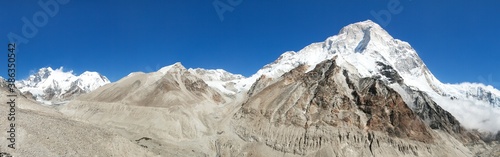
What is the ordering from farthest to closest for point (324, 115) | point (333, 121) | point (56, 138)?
point (324, 115)
point (333, 121)
point (56, 138)

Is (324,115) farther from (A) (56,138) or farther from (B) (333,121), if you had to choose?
(A) (56,138)

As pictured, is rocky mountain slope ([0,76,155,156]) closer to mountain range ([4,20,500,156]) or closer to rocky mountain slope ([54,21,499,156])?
rocky mountain slope ([54,21,499,156])

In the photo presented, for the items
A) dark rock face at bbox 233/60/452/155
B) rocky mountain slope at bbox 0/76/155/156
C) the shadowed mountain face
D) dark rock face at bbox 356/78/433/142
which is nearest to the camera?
rocky mountain slope at bbox 0/76/155/156

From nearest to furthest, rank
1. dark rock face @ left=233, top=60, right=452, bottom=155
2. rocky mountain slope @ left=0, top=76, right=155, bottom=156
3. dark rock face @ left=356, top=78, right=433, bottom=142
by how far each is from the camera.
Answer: rocky mountain slope @ left=0, top=76, right=155, bottom=156
dark rock face @ left=233, top=60, right=452, bottom=155
dark rock face @ left=356, top=78, right=433, bottom=142

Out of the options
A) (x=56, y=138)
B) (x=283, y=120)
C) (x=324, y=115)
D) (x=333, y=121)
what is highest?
(x=324, y=115)

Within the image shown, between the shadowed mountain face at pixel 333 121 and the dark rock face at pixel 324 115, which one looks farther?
the dark rock face at pixel 324 115

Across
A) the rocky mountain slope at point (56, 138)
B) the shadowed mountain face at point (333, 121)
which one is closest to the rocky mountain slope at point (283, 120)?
the shadowed mountain face at point (333, 121)

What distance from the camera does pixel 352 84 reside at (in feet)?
601

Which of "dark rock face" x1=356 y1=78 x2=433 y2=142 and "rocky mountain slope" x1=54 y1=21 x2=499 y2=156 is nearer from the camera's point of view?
"rocky mountain slope" x1=54 y1=21 x2=499 y2=156

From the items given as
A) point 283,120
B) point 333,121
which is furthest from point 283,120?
point 333,121

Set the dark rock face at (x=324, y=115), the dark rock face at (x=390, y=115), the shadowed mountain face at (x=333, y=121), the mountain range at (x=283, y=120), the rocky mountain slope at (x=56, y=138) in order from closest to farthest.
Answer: the rocky mountain slope at (x=56, y=138), the mountain range at (x=283, y=120), the shadowed mountain face at (x=333, y=121), the dark rock face at (x=324, y=115), the dark rock face at (x=390, y=115)

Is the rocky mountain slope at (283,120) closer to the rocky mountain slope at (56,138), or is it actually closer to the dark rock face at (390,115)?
the dark rock face at (390,115)

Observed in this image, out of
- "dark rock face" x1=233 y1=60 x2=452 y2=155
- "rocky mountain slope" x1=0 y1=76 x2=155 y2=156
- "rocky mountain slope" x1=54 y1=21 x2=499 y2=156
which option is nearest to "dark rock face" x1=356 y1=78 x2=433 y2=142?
"dark rock face" x1=233 y1=60 x2=452 y2=155

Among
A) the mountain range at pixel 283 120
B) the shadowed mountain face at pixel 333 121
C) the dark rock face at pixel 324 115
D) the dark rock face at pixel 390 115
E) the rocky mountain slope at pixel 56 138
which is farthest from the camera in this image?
the dark rock face at pixel 390 115
